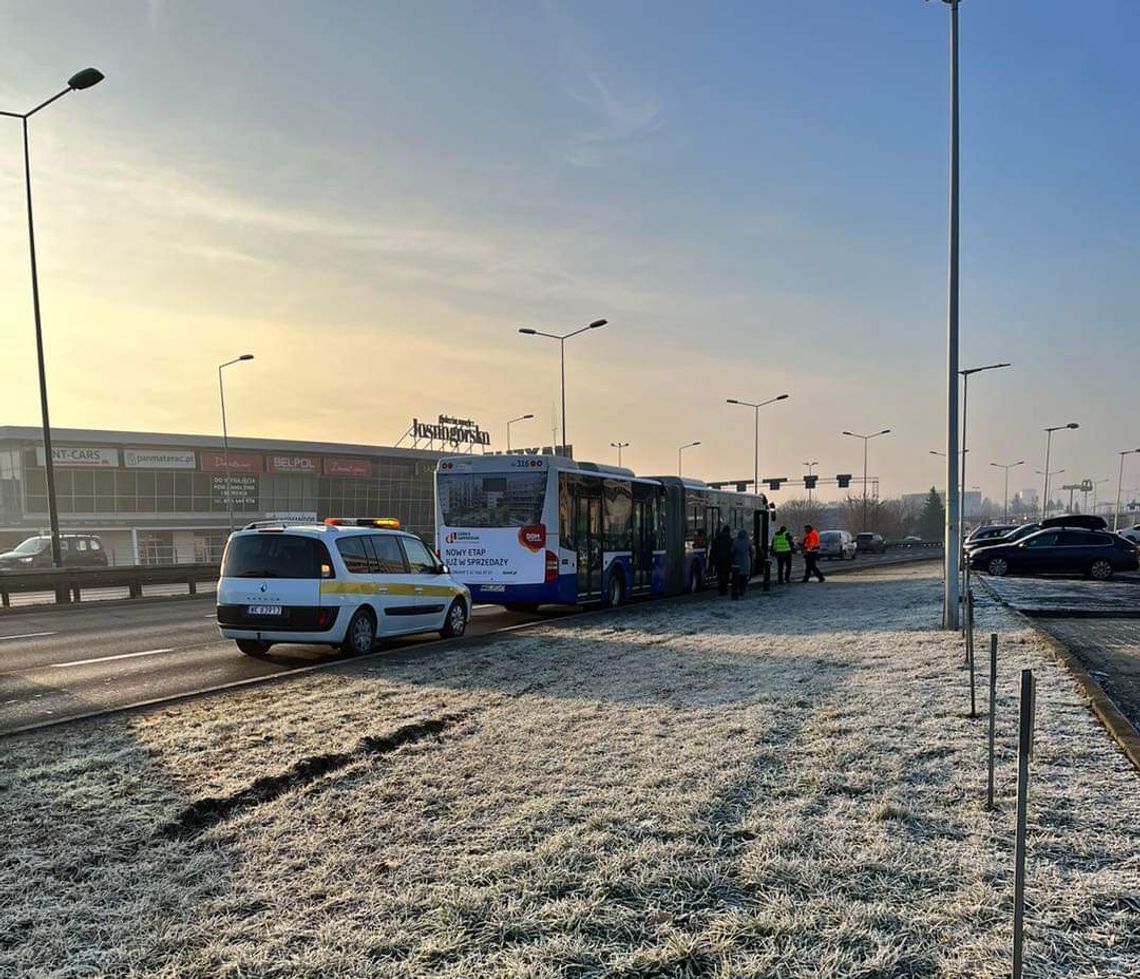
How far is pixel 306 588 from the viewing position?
36.2 feet

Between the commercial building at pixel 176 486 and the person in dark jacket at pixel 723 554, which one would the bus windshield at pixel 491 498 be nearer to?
the person in dark jacket at pixel 723 554

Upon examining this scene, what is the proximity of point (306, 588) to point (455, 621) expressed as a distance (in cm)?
313

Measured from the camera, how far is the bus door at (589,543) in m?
17.1

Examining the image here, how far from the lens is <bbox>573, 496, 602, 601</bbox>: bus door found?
56.1 ft

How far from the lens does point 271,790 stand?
5426 mm

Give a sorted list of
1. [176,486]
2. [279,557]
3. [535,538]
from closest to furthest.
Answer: [279,557]
[535,538]
[176,486]

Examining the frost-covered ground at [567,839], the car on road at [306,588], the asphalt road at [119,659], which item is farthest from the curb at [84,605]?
the frost-covered ground at [567,839]

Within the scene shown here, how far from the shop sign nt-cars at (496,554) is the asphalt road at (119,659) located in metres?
0.95

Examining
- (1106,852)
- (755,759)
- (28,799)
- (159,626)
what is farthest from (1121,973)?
(159,626)

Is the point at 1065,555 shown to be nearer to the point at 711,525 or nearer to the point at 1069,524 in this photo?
the point at 1069,524

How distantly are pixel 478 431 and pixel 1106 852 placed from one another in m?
86.1

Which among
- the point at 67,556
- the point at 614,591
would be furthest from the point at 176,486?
the point at 614,591

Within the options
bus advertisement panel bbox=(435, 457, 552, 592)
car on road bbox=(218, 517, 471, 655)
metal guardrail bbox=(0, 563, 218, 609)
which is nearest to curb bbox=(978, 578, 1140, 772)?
car on road bbox=(218, 517, 471, 655)

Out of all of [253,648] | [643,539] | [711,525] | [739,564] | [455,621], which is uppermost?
[711,525]
